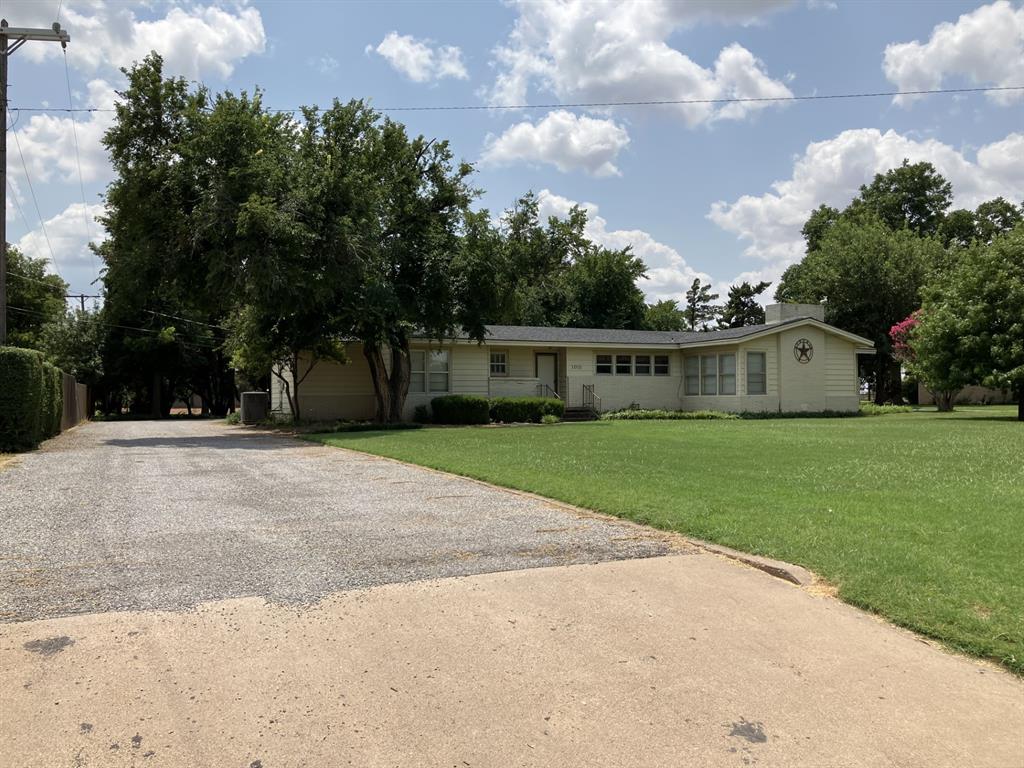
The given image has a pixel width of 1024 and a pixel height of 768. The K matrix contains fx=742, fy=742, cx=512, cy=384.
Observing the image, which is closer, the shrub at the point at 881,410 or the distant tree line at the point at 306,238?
the distant tree line at the point at 306,238

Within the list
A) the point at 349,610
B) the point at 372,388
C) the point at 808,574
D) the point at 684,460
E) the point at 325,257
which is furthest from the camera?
the point at 372,388

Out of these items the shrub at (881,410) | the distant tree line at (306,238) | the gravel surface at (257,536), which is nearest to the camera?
the gravel surface at (257,536)

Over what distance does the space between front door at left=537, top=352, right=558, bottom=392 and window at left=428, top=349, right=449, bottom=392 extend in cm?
411

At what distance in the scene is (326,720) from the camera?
10.5 ft

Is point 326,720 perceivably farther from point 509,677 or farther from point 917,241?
point 917,241

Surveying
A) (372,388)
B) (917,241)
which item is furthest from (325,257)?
(917,241)

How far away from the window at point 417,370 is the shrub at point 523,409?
307 centimetres

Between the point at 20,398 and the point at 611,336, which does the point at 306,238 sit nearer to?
the point at 20,398

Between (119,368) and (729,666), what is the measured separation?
46.0 m

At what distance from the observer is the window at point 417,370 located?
28141 mm

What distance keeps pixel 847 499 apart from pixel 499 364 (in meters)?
22.1

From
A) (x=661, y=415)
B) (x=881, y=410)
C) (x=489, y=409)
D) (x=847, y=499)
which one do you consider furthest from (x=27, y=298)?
(x=847, y=499)

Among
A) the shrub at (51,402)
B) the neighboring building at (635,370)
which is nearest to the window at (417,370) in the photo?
the neighboring building at (635,370)

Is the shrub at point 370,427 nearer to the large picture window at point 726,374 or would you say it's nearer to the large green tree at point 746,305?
the large picture window at point 726,374
